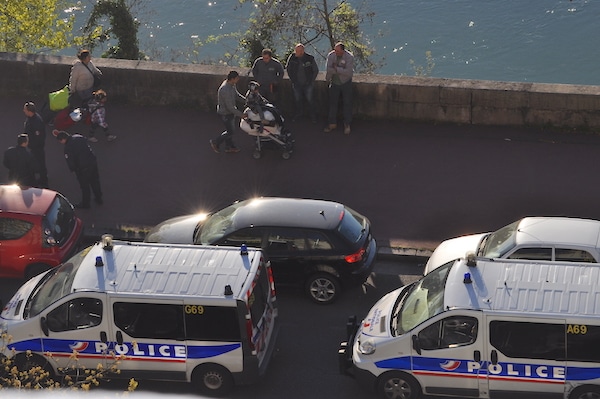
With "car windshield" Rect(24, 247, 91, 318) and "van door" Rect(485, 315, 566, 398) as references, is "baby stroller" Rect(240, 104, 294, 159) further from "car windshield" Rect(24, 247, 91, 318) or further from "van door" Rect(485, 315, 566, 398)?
"van door" Rect(485, 315, 566, 398)

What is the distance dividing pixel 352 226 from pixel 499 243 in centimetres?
201

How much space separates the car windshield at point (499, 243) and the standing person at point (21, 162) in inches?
290

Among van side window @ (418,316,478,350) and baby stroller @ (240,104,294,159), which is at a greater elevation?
baby stroller @ (240,104,294,159)

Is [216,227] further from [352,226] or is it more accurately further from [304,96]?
[304,96]

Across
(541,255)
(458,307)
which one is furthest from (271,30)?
(458,307)

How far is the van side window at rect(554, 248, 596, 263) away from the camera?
13336mm

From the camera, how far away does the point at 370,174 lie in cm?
1800

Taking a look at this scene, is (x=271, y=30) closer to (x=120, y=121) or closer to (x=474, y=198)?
(x=120, y=121)

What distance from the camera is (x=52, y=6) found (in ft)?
92.0

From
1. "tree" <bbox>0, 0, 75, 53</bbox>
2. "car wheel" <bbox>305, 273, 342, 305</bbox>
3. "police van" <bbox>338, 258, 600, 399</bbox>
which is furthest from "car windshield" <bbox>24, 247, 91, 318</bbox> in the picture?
"tree" <bbox>0, 0, 75, 53</bbox>

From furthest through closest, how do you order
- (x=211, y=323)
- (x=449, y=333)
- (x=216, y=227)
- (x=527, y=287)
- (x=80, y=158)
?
(x=80, y=158)
(x=216, y=227)
(x=211, y=323)
(x=527, y=287)
(x=449, y=333)

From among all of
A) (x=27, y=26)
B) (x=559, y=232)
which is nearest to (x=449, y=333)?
(x=559, y=232)

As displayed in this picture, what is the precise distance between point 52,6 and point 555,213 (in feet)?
54.3

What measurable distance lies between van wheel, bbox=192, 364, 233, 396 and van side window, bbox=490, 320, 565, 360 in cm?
317
